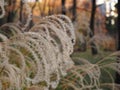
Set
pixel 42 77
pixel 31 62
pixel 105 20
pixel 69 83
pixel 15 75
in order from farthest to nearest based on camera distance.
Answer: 1. pixel 105 20
2. pixel 69 83
3. pixel 31 62
4. pixel 15 75
5. pixel 42 77

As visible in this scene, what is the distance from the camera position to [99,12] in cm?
3456

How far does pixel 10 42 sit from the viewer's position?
9.29 ft

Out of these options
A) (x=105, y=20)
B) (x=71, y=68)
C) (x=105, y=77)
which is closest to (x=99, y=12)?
(x=105, y=20)

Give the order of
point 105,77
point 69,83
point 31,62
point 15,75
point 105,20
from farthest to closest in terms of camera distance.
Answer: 1. point 105,20
2. point 105,77
3. point 69,83
4. point 31,62
5. point 15,75

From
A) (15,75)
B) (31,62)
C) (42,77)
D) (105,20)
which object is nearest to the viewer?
(42,77)

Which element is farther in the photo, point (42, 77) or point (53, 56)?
point (53, 56)

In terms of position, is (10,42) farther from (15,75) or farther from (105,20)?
(105,20)

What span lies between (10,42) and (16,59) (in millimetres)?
584

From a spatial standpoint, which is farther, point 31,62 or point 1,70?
point 31,62

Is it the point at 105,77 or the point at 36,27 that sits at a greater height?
the point at 36,27

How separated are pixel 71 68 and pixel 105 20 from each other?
30670 millimetres

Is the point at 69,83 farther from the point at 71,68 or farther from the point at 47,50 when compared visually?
the point at 47,50

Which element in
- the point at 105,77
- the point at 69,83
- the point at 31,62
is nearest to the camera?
the point at 31,62

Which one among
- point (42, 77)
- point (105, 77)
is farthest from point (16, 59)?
point (105, 77)
